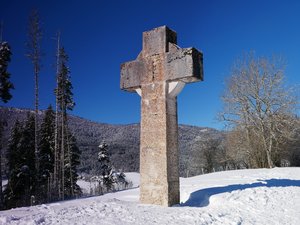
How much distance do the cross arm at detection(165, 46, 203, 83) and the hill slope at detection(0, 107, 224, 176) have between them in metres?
36.3

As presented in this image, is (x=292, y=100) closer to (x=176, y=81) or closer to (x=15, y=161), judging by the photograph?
(x=176, y=81)

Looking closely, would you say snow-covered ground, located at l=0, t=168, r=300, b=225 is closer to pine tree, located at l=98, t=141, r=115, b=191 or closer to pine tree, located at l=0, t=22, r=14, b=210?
pine tree, located at l=0, t=22, r=14, b=210

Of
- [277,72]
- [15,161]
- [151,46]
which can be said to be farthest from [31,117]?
[151,46]

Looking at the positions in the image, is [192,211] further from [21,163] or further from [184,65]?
[21,163]

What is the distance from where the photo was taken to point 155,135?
8.45m

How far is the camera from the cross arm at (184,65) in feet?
26.7

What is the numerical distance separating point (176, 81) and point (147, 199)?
3240 mm

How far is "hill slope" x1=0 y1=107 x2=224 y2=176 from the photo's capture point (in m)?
52.2

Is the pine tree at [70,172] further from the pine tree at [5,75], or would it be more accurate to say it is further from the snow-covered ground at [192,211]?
the snow-covered ground at [192,211]

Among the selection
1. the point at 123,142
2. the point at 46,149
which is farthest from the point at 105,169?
the point at 123,142

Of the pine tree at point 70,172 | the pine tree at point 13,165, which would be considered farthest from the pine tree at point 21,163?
the pine tree at point 70,172

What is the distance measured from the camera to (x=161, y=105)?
8.43 metres

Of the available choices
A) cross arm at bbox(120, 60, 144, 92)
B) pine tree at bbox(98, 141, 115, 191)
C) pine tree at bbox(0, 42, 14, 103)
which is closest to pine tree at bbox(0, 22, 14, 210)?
pine tree at bbox(0, 42, 14, 103)

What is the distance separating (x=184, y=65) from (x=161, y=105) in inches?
48.3
